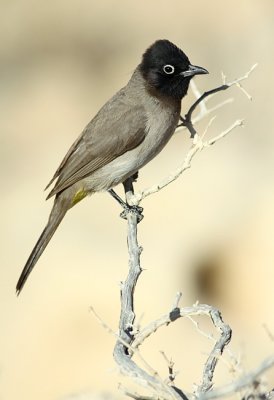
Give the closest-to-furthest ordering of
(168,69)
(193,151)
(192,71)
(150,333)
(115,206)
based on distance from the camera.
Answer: (150,333) → (193,151) → (192,71) → (168,69) → (115,206)

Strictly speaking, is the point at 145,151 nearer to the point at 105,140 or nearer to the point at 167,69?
the point at 105,140

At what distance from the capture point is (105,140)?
5.43m

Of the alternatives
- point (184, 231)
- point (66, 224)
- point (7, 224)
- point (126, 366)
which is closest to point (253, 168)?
point (184, 231)

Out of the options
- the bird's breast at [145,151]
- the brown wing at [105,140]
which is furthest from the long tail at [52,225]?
the bird's breast at [145,151]

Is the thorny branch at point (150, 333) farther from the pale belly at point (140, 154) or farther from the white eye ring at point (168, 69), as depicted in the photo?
the white eye ring at point (168, 69)

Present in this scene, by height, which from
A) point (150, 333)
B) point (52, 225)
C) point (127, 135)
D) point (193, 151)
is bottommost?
point (150, 333)

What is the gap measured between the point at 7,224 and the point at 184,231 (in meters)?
2.16

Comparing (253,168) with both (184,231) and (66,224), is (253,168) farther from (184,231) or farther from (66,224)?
(66,224)

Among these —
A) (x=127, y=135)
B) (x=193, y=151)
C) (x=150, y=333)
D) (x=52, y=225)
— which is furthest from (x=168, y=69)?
(x=150, y=333)

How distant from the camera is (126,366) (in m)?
2.81

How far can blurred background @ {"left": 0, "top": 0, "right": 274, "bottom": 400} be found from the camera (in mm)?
9156

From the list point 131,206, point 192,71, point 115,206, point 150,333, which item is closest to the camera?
point 150,333

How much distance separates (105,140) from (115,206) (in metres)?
5.50

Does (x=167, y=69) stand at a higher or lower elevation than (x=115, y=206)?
lower
